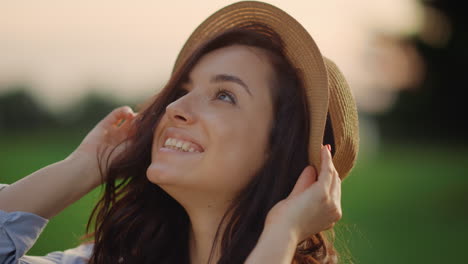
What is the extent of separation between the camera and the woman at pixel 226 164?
2467 mm

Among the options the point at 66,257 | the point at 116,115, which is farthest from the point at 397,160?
the point at 66,257

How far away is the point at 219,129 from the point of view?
2.51 metres

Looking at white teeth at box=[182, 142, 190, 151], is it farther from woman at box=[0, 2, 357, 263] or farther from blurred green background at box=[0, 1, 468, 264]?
blurred green background at box=[0, 1, 468, 264]

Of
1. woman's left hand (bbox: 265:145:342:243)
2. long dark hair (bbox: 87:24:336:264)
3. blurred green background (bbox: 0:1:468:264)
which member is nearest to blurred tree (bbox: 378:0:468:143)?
blurred green background (bbox: 0:1:468:264)

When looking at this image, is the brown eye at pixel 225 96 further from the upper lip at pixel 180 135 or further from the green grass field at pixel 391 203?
the green grass field at pixel 391 203

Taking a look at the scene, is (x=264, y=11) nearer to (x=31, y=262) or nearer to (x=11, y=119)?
(x=31, y=262)

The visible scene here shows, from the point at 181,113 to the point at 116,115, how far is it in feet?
2.49

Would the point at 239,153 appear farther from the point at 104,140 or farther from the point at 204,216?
the point at 104,140

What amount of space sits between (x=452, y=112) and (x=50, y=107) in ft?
55.5

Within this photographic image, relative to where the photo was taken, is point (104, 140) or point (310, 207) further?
point (104, 140)

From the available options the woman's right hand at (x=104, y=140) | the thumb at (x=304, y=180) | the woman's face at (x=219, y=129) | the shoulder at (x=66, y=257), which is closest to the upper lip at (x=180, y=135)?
the woman's face at (x=219, y=129)

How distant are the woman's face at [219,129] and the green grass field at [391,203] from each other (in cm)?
63

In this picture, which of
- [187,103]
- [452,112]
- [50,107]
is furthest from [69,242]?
[50,107]

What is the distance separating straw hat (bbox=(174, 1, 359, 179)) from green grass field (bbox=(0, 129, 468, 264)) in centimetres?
43
